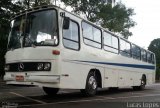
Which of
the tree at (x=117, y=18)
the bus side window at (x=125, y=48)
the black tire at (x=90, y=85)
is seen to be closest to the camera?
the black tire at (x=90, y=85)

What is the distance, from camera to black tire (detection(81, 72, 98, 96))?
39.9 ft

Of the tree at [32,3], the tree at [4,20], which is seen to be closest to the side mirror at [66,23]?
the tree at [4,20]

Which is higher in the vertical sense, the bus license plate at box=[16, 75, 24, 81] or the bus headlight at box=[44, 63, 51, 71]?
the bus headlight at box=[44, 63, 51, 71]

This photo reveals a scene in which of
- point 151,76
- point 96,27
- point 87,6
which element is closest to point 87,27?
point 96,27

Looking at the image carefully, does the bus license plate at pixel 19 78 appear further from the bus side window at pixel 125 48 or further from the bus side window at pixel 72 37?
the bus side window at pixel 125 48

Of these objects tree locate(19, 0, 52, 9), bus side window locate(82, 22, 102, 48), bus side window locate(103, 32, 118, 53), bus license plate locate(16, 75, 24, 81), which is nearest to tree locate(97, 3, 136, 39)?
tree locate(19, 0, 52, 9)

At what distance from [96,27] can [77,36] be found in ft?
7.25

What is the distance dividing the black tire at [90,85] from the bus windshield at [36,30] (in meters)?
2.75

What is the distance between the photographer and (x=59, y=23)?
10484 mm

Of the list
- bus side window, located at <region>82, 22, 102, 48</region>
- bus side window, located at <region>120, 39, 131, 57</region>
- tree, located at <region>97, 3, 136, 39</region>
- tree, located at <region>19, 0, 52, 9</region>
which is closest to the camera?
bus side window, located at <region>82, 22, 102, 48</region>

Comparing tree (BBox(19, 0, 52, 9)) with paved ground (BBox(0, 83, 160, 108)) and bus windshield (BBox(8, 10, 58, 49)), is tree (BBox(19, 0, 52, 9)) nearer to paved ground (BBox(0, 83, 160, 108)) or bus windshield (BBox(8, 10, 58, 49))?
paved ground (BBox(0, 83, 160, 108))

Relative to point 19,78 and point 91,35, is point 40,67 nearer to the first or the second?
point 19,78

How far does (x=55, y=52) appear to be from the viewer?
1012cm

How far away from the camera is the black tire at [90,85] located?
39.9 feet
